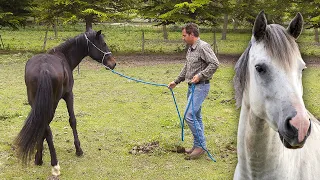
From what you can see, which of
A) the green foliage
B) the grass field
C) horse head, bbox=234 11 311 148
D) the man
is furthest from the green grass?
horse head, bbox=234 11 311 148

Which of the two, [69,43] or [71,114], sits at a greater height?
[69,43]

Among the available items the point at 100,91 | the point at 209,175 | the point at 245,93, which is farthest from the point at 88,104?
the point at 245,93

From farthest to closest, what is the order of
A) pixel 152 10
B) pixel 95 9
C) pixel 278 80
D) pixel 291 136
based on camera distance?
1. pixel 152 10
2. pixel 95 9
3. pixel 278 80
4. pixel 291 136

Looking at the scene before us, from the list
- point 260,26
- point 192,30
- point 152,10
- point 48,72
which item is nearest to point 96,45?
point 48,72

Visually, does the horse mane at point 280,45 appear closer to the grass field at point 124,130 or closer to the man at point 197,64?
the grass field at point 124,130

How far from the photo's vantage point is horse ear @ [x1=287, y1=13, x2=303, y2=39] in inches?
80.1

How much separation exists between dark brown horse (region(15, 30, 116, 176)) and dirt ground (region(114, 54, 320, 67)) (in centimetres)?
1038

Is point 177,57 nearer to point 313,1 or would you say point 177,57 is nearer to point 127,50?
point 127,50

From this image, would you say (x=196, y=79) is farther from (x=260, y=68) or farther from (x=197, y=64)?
(x=260, y=68)

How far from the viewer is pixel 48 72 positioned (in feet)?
15.9

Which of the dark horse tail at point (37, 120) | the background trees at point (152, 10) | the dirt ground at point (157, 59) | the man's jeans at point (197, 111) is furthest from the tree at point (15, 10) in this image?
the man's jeans at point (197, 111)

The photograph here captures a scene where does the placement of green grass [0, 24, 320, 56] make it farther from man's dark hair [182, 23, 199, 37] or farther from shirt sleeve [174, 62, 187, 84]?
man's dark hair [182, 23, 199, 37]

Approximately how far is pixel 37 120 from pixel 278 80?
343 cm

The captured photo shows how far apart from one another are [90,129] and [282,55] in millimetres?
5496
